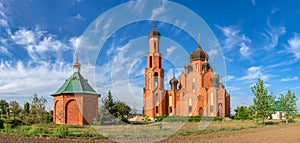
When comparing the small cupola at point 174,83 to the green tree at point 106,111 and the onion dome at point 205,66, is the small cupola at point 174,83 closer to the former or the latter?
the onion dome at point 205,66

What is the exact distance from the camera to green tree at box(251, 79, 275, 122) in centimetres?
3997

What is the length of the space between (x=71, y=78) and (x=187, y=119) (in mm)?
20572

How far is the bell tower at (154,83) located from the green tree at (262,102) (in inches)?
772

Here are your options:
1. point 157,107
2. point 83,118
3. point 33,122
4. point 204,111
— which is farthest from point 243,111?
point 33,122

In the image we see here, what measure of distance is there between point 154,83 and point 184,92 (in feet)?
21.4

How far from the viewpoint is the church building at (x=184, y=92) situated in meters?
55.0

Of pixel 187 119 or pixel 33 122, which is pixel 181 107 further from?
pixel 33 122

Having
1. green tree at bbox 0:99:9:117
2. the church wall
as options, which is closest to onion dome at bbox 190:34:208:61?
the church wall

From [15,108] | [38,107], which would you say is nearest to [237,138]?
[38,107]

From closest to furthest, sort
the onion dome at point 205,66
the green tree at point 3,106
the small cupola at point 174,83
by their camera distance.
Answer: the green tree at point 3,106, the small cupola at point 174,83, the onion dome at point 205,66

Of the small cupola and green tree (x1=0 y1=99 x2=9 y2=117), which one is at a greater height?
the small cupola

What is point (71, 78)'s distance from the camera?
126 ft

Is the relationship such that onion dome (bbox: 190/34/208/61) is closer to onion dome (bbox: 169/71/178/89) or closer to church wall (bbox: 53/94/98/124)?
onion dome (bbox: 169/71/178/89)

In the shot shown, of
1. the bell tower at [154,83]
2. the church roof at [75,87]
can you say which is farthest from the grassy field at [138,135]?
the bell tower at [154,83]
